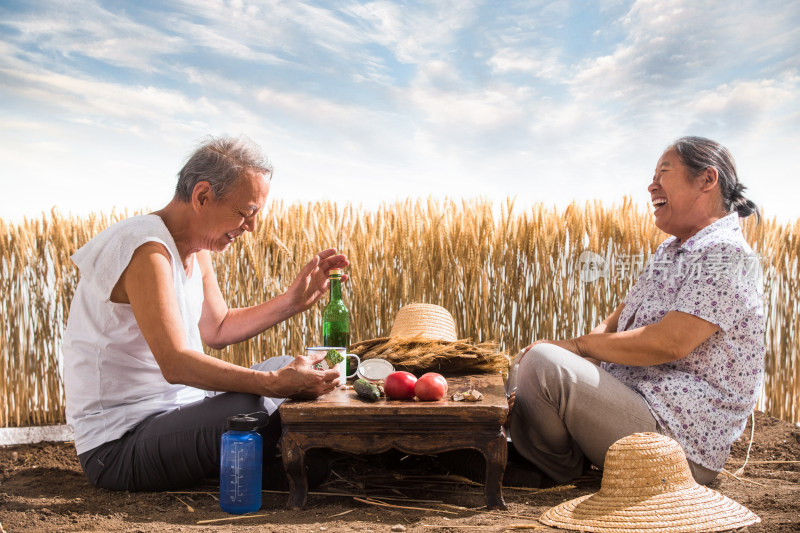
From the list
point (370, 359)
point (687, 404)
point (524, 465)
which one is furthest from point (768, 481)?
point (370, 359)

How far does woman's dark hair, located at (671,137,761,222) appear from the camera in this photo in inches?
107

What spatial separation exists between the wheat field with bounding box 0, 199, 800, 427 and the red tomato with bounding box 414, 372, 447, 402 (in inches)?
78.5

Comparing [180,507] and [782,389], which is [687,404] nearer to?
[180,507]

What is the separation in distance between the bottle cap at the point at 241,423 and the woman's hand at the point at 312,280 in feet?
2.78

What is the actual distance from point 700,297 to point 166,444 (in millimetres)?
2094

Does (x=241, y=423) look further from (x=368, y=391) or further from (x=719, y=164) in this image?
(x=719, y=164)

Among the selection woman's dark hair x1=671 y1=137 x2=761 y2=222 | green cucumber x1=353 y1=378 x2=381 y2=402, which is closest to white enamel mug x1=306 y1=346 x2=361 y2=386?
green cucumber x1=353 y1=378 x2=381 y2=402

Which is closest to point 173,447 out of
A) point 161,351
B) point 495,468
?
point 161,351

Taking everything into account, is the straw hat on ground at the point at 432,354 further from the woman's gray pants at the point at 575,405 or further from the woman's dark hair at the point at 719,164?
the woman's dark hair at the point at 719,164

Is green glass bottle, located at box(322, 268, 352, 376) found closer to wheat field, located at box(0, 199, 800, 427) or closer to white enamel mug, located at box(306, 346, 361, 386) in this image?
white enamel mug, located at box(306, 346, 361, 386)

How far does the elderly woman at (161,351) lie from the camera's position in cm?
236

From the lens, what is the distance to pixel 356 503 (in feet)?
8.57

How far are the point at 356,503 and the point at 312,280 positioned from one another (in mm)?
1038

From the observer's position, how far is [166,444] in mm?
2527
